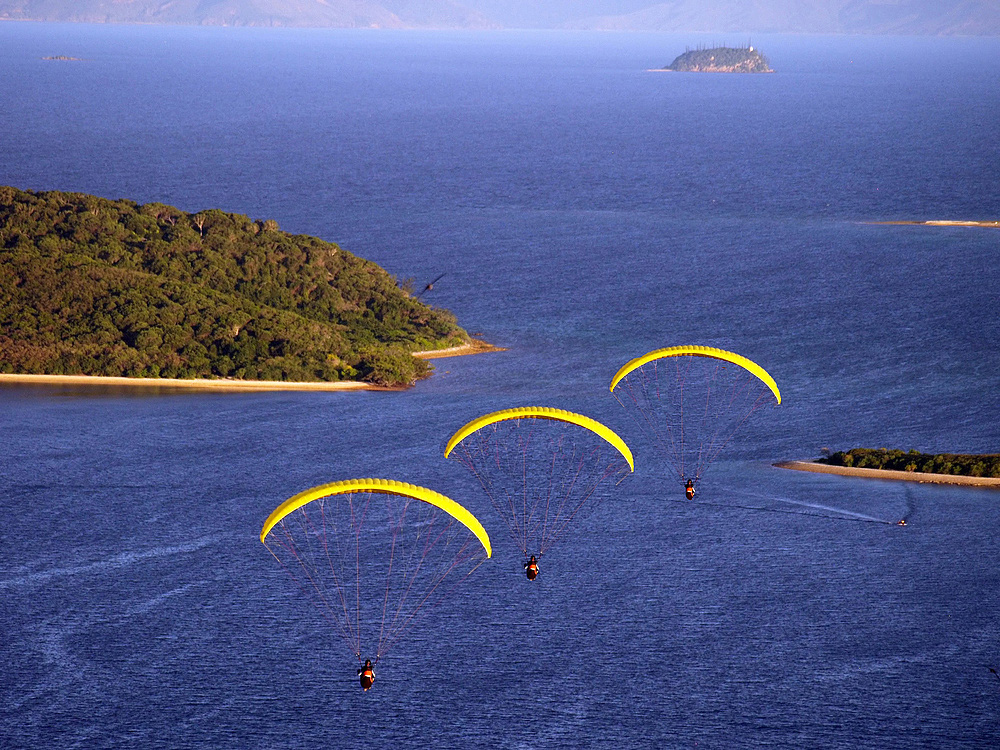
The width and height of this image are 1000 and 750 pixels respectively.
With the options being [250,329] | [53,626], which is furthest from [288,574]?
[250,329]

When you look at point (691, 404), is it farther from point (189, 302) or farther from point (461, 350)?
point (189, 302)

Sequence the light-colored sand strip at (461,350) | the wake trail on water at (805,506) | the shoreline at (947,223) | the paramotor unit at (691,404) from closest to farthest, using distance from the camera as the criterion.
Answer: the wake trail on water at (805,506) < the paramotor unit at (691,404) < the light-colored sand strip at (461,350) < the shoreline at (947,223)

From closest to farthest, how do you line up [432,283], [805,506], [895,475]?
[805,506] → [895,475] → [432,283]

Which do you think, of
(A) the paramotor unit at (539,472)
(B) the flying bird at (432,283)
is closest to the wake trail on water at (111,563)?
(A) the paramotor unit at (539,472)

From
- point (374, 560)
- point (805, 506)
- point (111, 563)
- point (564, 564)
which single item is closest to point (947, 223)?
point (805, 506)

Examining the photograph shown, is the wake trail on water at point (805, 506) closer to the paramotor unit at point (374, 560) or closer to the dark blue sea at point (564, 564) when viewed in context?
the dark blue sea at point (564, 564)

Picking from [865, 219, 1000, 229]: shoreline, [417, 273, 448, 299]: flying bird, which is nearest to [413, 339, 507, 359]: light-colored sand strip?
[417, 273, 448, 299]: flying bird
